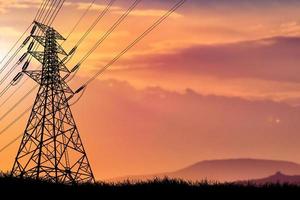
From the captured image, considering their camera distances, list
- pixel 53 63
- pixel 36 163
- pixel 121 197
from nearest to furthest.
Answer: pixel 121 197 → pixel 36 163 → pixel 53 63

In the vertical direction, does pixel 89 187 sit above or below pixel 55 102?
below

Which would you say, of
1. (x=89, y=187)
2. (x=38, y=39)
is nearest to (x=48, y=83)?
(x=38, y=39)

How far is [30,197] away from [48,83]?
38.2 meters

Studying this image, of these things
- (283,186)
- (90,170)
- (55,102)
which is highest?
(55,102)

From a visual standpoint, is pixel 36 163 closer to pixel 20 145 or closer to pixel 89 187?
pixel 20 145

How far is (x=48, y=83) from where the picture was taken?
174 ft

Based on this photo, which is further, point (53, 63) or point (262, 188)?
point (53, 63)

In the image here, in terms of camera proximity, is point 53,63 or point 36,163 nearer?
point 36,163

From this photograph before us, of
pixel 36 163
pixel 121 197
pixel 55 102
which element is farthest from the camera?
Result: pixel 55 102

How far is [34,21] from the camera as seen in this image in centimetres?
5856

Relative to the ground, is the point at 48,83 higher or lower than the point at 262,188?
higher

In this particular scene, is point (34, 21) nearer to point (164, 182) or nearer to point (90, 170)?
point (90, 170)

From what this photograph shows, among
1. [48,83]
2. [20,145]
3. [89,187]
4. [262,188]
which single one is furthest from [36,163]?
[262,188]

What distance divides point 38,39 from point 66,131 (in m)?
11.1
